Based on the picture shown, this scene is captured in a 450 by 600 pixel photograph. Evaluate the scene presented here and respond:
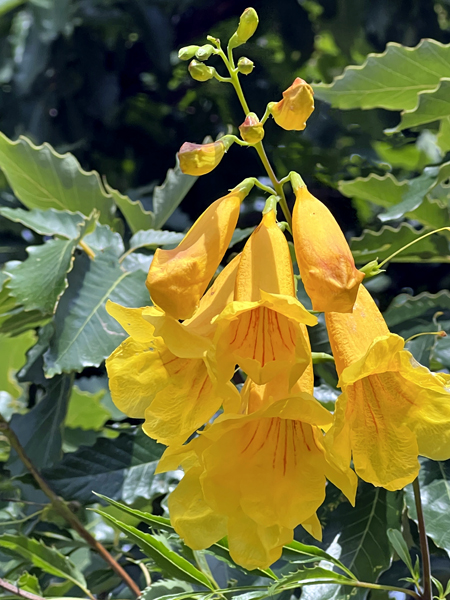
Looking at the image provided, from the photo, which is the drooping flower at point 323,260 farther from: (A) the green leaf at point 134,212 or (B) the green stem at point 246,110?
(A) the green leaf at point 134,212

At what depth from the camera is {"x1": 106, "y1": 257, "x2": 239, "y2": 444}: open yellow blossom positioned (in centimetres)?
108

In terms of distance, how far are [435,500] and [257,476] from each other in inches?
26.1

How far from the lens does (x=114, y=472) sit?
66.2 inches

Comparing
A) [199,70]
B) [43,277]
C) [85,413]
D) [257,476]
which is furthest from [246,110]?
[85,413]

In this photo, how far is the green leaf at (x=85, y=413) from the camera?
8.44 ft

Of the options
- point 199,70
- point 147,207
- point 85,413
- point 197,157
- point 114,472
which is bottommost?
point 85,413

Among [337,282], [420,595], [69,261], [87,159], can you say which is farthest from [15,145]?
[420,595]

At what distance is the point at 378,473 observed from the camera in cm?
103

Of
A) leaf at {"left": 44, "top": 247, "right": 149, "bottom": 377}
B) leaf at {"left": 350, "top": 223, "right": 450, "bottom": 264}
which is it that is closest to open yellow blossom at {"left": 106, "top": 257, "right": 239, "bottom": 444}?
leaf at {"left": 44, "top": 247, "right": 149, "bottom": 377}

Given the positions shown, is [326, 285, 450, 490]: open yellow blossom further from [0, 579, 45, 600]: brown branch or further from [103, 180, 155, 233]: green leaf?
[103, 180, 155, 233]: green leaf

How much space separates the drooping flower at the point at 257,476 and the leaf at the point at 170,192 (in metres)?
1.14

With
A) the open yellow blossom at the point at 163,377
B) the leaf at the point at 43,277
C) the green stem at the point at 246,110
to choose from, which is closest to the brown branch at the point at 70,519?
the leaf at the point at 43,277

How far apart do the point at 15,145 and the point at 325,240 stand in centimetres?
142

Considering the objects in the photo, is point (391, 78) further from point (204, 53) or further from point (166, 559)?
point (166, 559)
